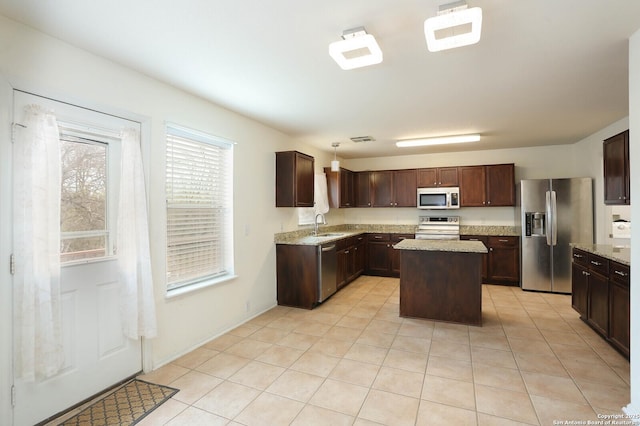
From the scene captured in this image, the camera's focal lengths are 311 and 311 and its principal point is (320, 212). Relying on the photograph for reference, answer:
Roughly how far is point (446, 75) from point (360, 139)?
8.08 feet

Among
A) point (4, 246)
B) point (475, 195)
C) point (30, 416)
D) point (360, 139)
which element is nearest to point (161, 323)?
point (30, 416)

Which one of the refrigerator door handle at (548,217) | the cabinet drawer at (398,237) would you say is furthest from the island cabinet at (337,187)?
the refrigerator door handle at (548,217)

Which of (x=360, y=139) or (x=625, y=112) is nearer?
(x=625, y=112)

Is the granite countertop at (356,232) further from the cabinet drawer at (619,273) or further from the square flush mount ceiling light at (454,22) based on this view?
the square flush mount ceiling light at (454,22)

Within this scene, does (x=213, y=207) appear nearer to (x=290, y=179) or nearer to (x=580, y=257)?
(x=290, y=179)

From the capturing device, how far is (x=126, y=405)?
2.26 metres

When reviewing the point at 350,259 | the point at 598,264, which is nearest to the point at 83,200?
the point at 350,259

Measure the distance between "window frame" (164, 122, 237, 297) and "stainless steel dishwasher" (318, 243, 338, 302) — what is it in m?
1.23

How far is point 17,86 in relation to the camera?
1939 millimetres

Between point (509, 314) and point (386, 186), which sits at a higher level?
point (386, 186)

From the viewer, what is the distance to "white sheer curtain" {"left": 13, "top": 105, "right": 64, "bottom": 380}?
1941mm

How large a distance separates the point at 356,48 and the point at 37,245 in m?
2.42

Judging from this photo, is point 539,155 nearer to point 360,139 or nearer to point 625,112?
point 625,112

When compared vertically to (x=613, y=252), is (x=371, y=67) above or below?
above
